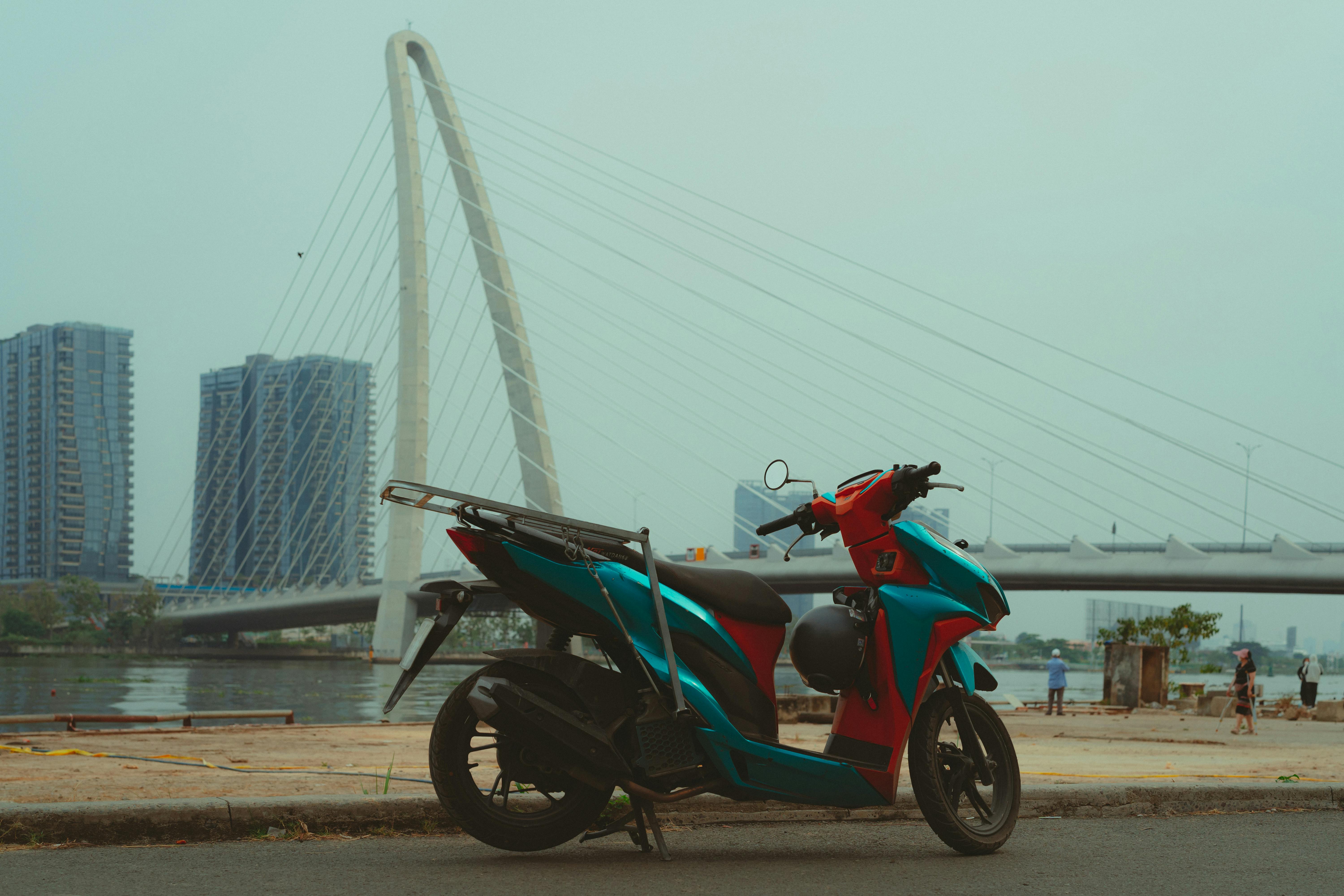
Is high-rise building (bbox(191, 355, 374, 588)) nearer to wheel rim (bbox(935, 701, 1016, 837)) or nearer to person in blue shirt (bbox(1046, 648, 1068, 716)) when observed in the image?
person in blue shirt (bbox(1046, 648, 1068, 716))

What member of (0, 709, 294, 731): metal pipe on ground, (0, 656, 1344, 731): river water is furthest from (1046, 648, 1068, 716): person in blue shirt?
(0, 709, 294, 731): metal pipe on ground

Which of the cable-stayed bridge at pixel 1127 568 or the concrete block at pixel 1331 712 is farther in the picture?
the cable-stayed bridge at pixel 1127 568

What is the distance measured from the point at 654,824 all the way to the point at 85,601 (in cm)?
7313

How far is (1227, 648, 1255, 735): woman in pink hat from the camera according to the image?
43.8 ft

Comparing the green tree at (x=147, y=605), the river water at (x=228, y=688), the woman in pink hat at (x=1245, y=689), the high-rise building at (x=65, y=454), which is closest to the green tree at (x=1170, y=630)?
the river water at (x=228, y=688)

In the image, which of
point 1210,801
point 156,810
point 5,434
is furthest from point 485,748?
point 5,434

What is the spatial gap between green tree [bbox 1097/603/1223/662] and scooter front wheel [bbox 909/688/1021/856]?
3521 centimetres

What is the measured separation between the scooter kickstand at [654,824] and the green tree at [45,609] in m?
69.2

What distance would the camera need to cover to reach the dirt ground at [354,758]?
15.3 feet

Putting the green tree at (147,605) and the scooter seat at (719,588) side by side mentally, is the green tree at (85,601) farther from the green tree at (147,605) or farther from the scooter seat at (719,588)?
the scooter seat at (719,588)

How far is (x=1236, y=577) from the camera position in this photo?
3241cm

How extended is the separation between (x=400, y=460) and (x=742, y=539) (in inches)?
408

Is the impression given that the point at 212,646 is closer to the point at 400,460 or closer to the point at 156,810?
the point at 400,460

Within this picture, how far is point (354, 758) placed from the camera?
7.13 m
